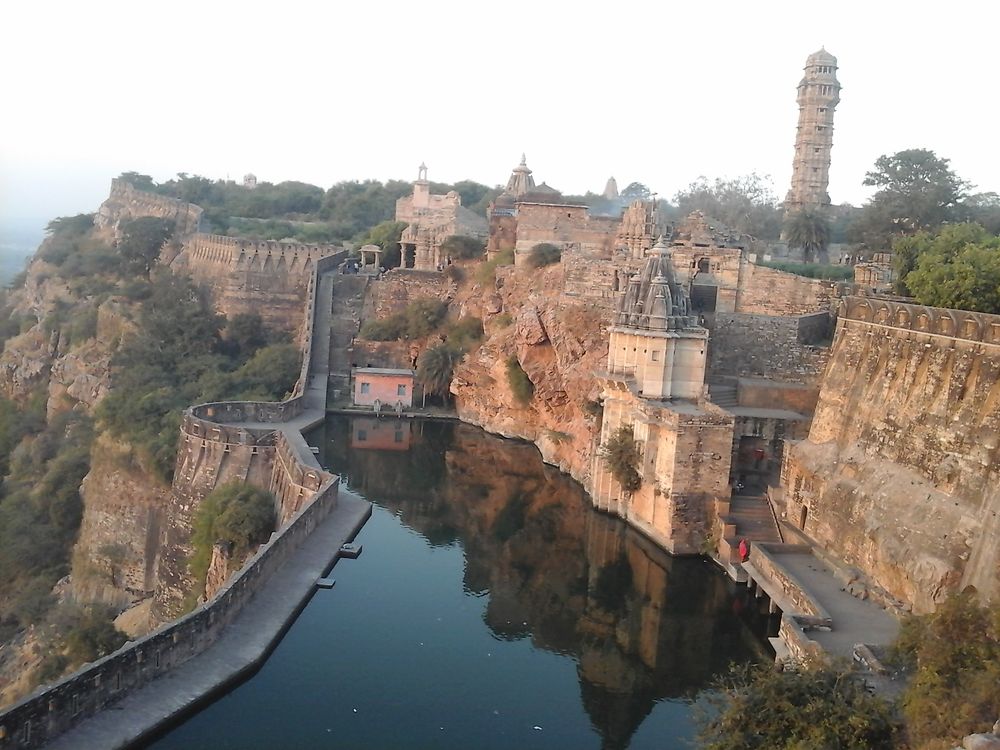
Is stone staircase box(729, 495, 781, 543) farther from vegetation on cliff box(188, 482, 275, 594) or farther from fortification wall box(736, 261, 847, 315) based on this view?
vegetation on cliff box(188, 482, 275, 594)

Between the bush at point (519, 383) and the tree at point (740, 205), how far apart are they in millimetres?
17358

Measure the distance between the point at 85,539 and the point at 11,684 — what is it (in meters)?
7.79

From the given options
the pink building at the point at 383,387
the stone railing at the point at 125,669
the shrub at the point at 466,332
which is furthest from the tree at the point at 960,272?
the pink building at the point at 383,387

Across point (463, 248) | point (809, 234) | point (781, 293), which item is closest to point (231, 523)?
point (781, 293)

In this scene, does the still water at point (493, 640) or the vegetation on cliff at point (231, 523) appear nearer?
the still water at point (493, 640)

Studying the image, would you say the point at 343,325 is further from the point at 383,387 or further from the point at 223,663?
the point at 223,663

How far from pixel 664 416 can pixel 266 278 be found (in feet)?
98.2

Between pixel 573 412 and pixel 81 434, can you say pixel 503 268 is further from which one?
pixel 81 434

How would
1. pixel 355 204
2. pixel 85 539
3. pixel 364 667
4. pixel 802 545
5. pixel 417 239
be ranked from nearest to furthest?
pixel 364 667 → pixel 802 545 → pixel 85 539 → pixel 417 239 → pixel 355 204

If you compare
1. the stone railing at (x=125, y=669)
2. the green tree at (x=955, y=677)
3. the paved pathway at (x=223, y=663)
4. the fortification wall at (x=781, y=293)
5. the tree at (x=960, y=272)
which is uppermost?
the tree at (x=960, y=272)

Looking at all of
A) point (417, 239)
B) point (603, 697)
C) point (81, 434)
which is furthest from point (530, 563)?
point (417, 239)

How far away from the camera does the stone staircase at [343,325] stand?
40.0m

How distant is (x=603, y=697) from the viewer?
52.3 feet

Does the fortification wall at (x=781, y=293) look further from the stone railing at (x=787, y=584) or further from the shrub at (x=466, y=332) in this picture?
the shrub at (x=466, y=332)
